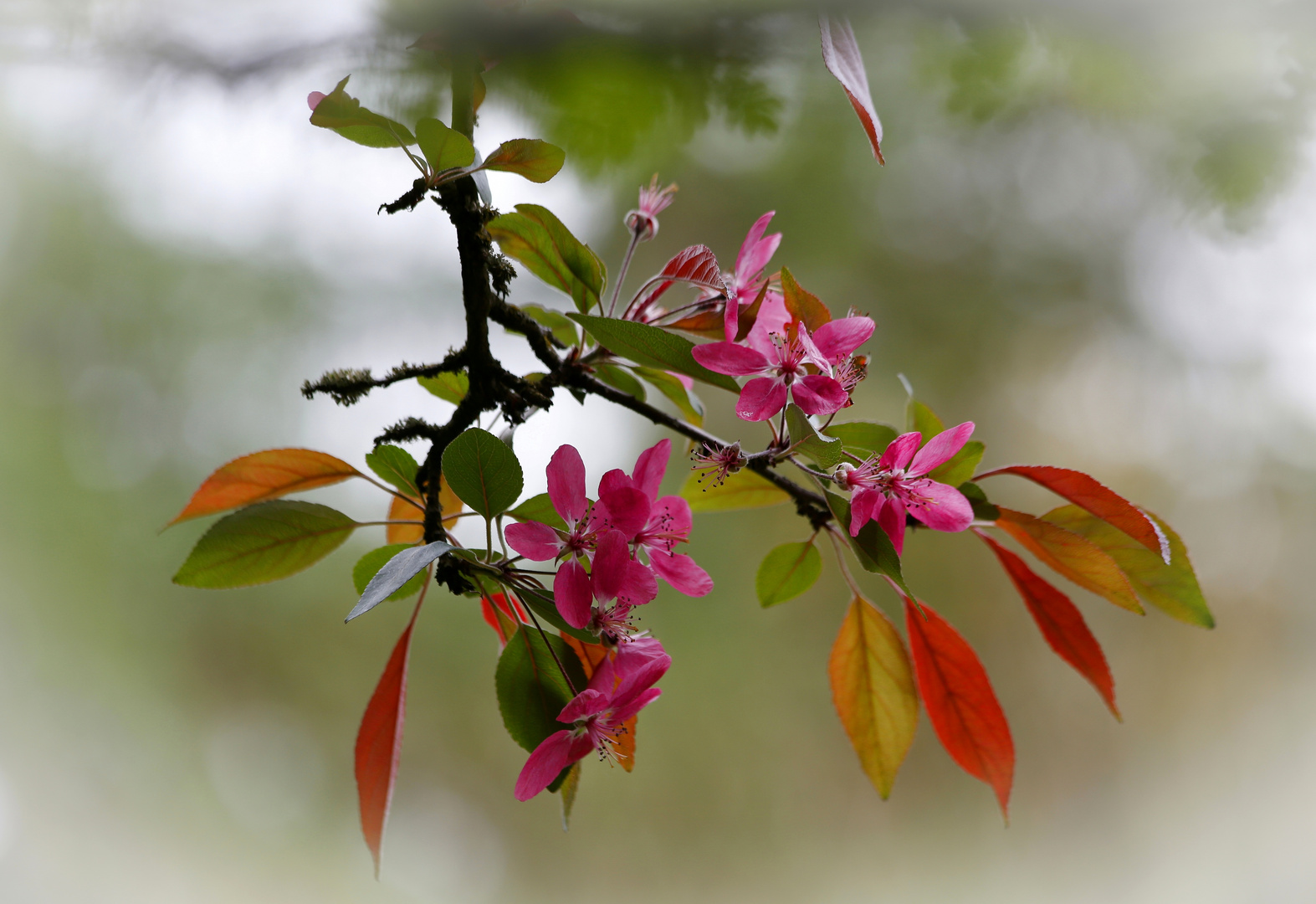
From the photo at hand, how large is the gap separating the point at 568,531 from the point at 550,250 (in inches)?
4.8

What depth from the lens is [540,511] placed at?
265 mm

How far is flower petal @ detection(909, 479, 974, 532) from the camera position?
0.78 feet

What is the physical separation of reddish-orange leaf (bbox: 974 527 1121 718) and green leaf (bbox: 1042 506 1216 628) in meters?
0.03

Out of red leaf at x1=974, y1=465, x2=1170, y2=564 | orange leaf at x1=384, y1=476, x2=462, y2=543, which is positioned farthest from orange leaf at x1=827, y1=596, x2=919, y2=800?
orange leaf at x1=384, y1=476, x2=462, y2=543

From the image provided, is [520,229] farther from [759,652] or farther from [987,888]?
[987,888]

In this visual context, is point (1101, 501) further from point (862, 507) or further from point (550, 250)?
point (550, 250)

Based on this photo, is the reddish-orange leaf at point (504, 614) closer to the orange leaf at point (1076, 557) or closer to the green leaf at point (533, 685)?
the green leaf at point (533, 685)

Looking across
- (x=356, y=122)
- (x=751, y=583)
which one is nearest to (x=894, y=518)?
(x=356, y=122)

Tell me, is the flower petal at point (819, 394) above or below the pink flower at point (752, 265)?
below

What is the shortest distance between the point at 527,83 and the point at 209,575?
0.29 metres

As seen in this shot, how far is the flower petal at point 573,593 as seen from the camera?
0.74 ft

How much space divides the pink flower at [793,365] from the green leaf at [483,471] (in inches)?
2.8

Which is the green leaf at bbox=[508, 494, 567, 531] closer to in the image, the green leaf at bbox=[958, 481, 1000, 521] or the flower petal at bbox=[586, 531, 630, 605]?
the flower petal at bbox=[586, 531, 630, 605]

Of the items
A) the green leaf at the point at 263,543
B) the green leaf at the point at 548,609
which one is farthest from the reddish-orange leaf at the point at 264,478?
the green leaf at the point at 548,609
